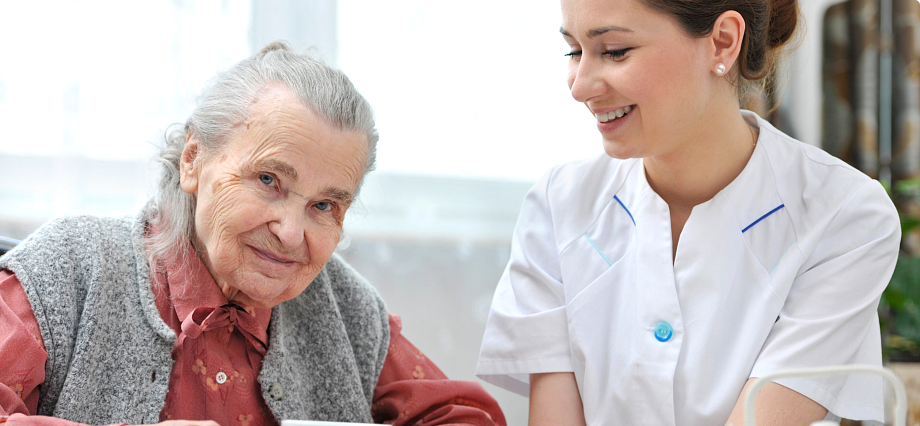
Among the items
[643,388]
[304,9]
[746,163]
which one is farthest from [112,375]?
[304,9]

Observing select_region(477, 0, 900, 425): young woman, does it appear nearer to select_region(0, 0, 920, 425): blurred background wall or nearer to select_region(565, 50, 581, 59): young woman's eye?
select_region(565, 50, 581, 59): young woman's eye

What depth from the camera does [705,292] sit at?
1.20 meters

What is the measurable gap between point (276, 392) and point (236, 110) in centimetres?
45

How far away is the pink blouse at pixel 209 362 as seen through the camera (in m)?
0.98

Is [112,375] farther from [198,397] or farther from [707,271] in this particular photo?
[707,271]

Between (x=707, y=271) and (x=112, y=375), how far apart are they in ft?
3.10

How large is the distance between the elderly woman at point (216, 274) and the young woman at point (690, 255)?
0.83 feet

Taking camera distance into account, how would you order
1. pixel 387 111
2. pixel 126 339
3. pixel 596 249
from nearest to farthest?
pixel 126 339, pixel 596 249, pixel 387 111

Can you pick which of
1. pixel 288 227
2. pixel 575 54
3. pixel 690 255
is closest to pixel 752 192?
pixel 690 255

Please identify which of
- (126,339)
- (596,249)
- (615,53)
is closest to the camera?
(126,339)

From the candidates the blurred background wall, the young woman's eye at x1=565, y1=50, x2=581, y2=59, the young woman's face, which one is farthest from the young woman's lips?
the blurred background wall

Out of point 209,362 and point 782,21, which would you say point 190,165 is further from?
point 782,21

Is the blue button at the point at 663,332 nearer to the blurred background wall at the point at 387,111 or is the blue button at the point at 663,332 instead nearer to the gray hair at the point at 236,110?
the gray hair at the point at 236,110

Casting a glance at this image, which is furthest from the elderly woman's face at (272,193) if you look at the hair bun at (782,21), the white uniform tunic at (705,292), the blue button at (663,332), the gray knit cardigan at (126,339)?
the hair bun at (782,21)
